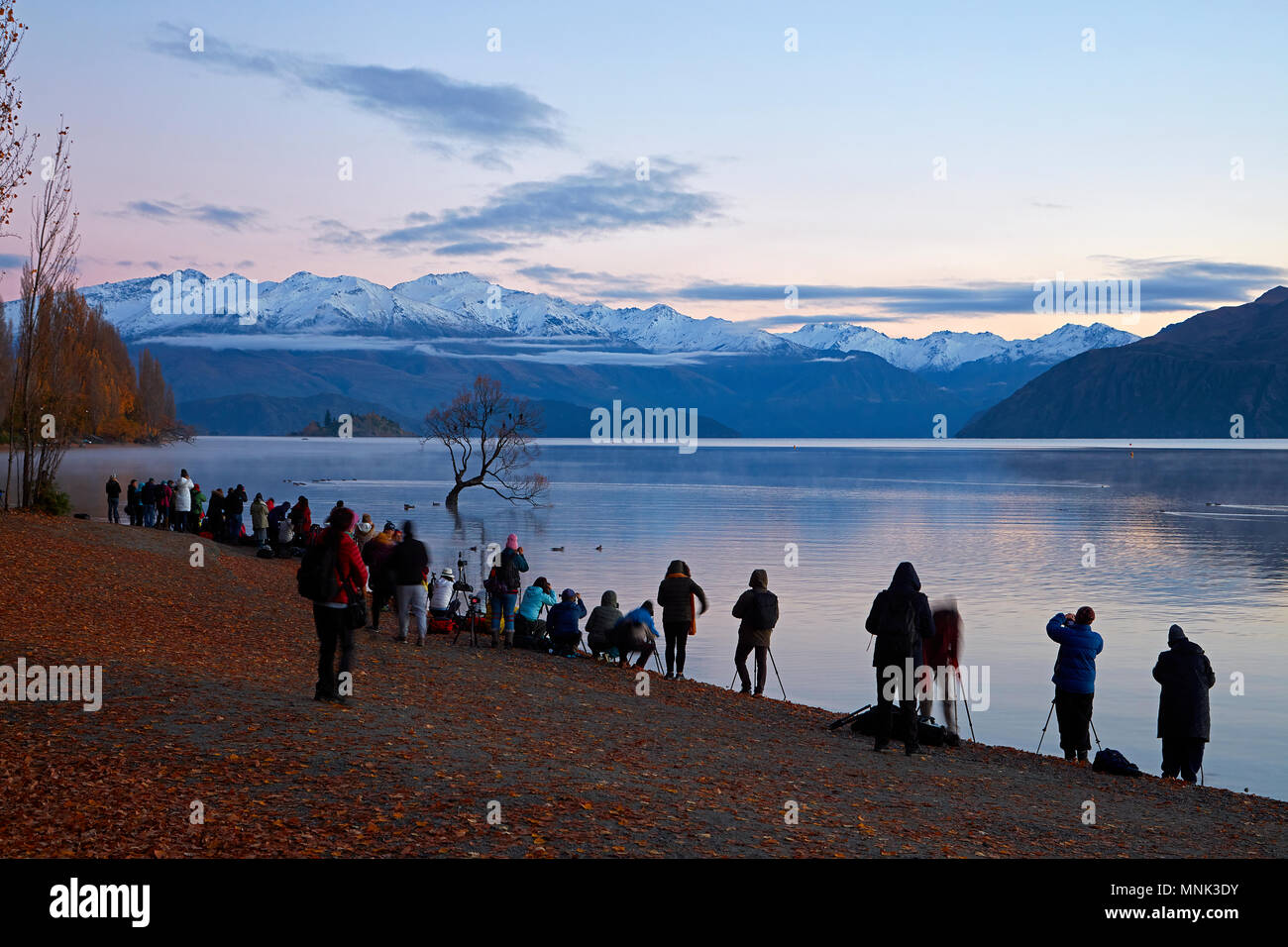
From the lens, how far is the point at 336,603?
518 inches

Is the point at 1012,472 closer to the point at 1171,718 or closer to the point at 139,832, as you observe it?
the point at 1171,718

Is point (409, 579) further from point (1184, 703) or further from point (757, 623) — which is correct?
point (1184, 703)

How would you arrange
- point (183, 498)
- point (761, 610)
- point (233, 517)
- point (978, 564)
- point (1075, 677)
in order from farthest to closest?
point (978, 564)
point (183, 498)
point (233, 517)
point (761, 610)
point (1075, 677)

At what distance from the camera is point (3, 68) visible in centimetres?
2098

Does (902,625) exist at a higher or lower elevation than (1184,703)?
higher

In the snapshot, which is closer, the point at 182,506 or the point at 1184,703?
the point at 1184,703

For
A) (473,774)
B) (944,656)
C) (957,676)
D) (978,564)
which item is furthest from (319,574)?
(978,564)

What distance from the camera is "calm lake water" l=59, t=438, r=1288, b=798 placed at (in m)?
20.7

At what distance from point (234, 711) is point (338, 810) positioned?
12.6 feet

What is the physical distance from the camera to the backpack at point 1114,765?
48.2ft

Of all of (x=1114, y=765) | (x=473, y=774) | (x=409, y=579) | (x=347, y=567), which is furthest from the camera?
(x=409, y=579)

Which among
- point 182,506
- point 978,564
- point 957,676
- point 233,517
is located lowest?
point 978,564

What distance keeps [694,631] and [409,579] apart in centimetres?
509
